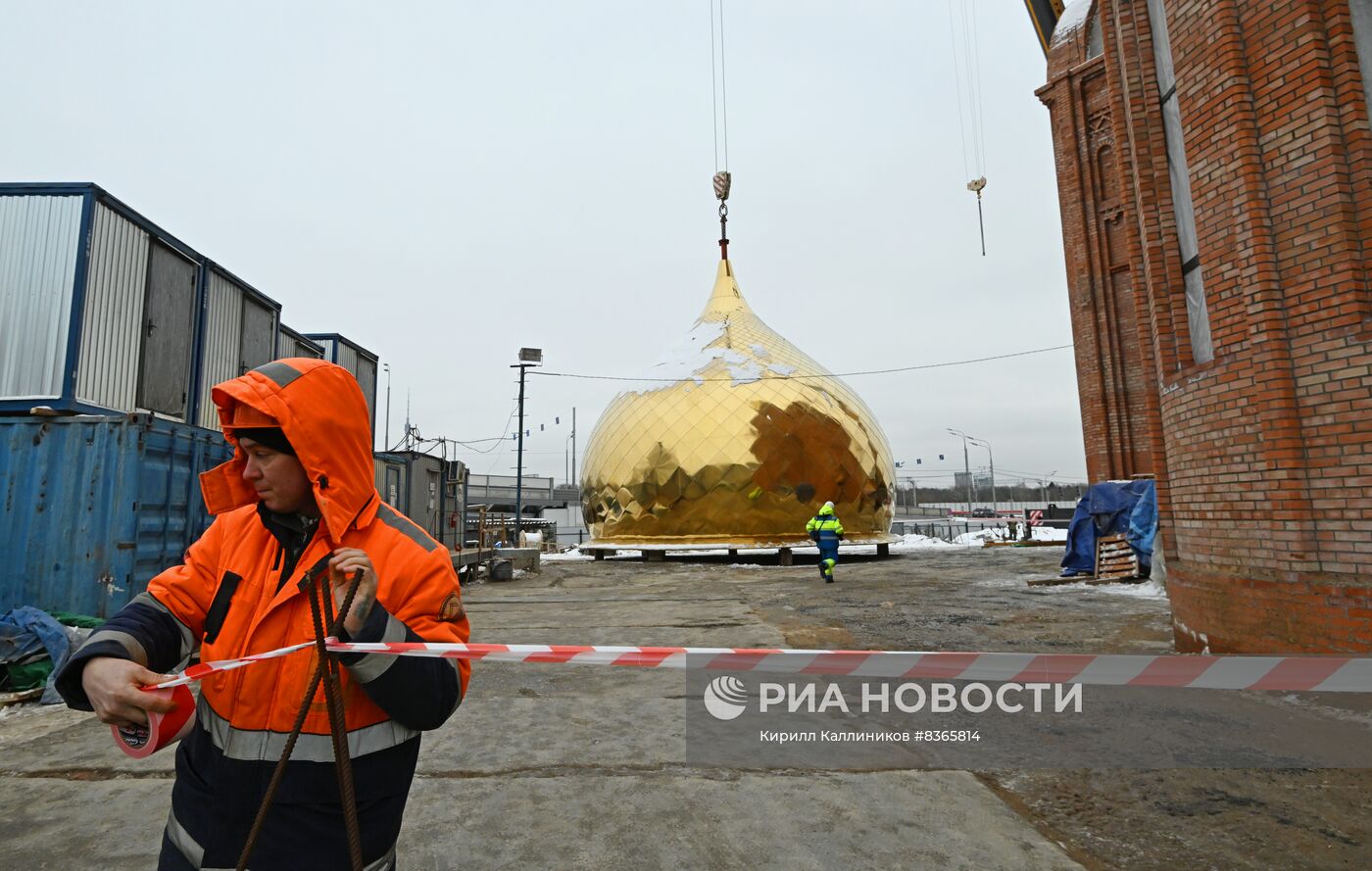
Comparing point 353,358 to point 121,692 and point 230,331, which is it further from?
point 121,692

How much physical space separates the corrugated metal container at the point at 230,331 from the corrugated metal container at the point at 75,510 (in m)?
1.62

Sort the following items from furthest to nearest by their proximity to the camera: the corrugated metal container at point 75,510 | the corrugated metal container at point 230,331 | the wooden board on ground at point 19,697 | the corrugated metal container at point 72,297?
the corrugated metal container at point 230,331, the corrugated metal container at point 72,297, the corrugated metal container at point 75,510, the wooden board on ground at point 19,697

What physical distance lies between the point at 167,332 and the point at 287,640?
7.61 m

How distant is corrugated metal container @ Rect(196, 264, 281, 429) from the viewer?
7.96 m

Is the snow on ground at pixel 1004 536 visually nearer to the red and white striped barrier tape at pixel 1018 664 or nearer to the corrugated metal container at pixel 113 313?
the corrugated metal container at pixel 113 313

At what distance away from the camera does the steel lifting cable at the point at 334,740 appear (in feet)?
4.03

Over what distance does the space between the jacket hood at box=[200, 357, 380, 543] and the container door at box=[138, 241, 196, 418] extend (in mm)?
7036

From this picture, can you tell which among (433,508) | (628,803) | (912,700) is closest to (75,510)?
(628,803)

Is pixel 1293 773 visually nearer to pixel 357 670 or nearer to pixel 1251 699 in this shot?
pixel 1251 699

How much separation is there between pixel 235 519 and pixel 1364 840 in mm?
3610

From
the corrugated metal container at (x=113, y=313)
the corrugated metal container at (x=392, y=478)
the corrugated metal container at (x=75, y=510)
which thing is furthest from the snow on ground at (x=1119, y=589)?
the corrugated metal container at (x=113, y=313)

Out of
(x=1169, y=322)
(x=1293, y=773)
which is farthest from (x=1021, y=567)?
(x=1293, y=773)

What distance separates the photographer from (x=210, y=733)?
138 cm

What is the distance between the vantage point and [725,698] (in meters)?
4.57
